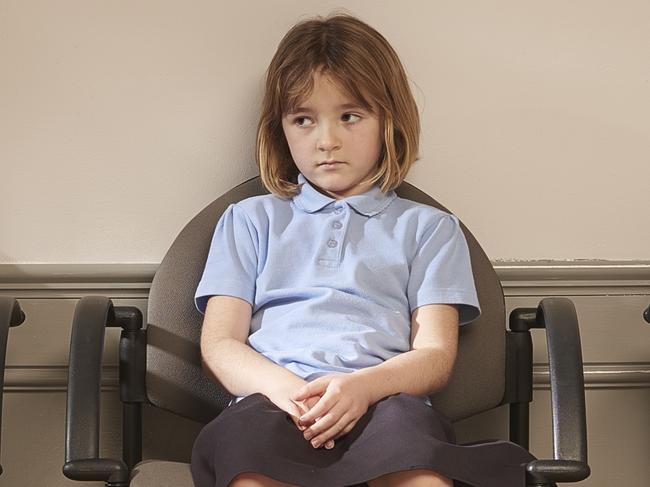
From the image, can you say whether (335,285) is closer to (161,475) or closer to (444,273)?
(444,273)

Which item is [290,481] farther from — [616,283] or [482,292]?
[616,283]

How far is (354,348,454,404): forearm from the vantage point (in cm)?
160

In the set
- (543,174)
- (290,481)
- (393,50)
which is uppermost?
(393,50)

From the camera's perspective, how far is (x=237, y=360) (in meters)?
1.69

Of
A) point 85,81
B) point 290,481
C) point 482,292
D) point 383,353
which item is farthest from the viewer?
point 85,81

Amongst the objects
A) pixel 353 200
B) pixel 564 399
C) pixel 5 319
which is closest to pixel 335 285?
pixel 353 200

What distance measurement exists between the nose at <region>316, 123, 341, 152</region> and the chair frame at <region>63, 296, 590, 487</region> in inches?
16.1

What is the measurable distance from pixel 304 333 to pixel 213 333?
14cm

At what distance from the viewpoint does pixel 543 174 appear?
2107mm

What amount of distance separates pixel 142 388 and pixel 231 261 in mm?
260

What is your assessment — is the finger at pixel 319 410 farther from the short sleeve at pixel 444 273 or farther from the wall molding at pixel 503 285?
the wall molding at pixel 503 285

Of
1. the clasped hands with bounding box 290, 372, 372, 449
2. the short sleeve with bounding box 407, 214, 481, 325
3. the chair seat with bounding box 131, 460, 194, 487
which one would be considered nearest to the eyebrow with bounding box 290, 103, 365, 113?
the short sleeve with bounding box 407, 214, 481, 325

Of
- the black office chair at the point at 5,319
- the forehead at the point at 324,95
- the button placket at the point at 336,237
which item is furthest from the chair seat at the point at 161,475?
the forehead at the point at 324,95

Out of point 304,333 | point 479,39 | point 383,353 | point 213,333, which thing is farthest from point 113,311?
point 479,39
